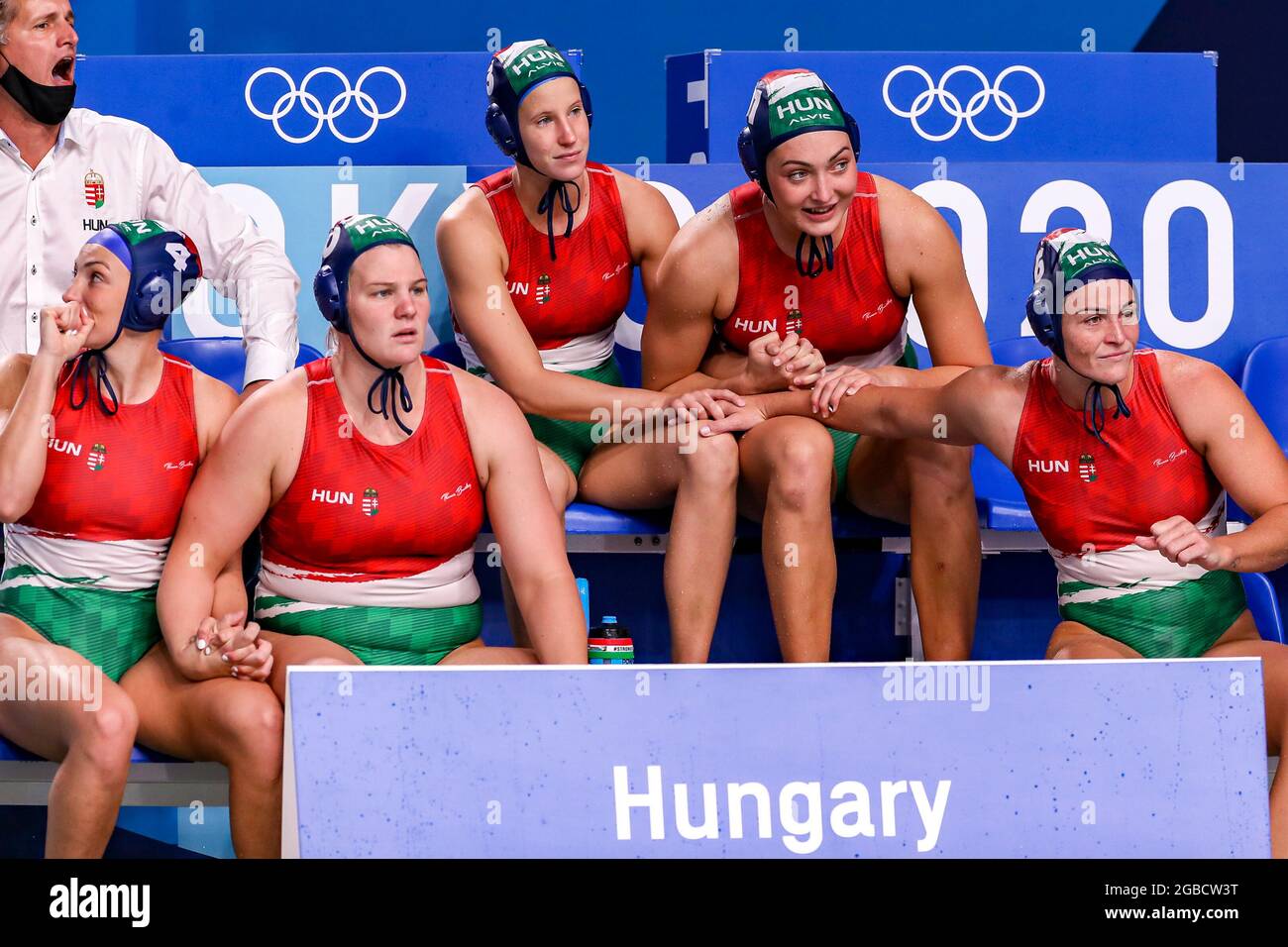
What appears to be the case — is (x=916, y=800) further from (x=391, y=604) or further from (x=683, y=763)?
(x=391, y=604)

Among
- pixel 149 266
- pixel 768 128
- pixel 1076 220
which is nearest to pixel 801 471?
pixel 768 128

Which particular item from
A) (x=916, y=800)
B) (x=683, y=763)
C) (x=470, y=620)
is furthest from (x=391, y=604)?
(x=916, y=800)

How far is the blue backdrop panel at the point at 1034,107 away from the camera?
13.8ft

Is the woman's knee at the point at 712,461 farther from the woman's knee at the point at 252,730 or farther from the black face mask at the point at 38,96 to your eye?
the black face mask at the point at 38,96

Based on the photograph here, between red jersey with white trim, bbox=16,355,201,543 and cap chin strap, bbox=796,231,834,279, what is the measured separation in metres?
1.27

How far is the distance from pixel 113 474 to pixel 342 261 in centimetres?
56

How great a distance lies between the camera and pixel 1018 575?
3793 mm

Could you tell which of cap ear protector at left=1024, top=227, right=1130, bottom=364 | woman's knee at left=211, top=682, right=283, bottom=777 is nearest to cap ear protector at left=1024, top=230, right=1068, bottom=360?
cap ear protector at left=1024, top=227, right=1130, bottom=364

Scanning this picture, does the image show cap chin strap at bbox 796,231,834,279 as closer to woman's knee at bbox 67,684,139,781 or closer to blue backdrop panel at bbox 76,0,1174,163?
woman's knee at bbox 67,684,139,781

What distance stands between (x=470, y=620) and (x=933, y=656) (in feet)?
2.97

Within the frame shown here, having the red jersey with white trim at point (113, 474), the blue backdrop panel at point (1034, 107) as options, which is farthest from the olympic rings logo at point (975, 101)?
the red jersey with white trim at point (113, 474)

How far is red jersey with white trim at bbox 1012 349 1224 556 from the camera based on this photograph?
9.47ft

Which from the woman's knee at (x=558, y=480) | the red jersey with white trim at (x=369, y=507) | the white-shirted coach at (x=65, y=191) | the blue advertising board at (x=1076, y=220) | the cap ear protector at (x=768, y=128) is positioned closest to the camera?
the red jersey with white trim at (x=369, y=507)

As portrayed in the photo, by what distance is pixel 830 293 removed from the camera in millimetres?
3293
